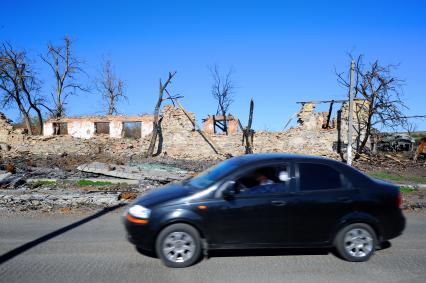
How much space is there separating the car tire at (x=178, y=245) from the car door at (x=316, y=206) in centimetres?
144

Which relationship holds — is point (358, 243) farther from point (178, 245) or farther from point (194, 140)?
point (194, 140)

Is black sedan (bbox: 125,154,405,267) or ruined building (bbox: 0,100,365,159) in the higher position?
ruined building (bbox: 0,100,365,159)

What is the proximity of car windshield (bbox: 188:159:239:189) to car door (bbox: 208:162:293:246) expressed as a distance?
0.24 m

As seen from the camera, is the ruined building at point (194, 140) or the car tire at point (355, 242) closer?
the car tire at point (355, 242)

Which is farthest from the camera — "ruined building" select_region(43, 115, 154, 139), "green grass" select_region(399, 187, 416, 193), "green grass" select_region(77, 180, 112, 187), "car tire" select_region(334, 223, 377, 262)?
"ruined building" select_region(43, 115, 154, 139)

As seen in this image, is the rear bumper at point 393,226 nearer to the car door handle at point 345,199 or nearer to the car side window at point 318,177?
the car door handle at point 345,199

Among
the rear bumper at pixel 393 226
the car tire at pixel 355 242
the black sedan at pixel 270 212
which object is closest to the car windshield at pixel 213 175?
the black sedan at pixel 270 212

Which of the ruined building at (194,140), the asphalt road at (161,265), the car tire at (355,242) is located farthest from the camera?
the ruined building at (194,140)

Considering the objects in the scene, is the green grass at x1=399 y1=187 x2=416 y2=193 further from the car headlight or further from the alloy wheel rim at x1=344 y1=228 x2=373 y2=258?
the car headlight

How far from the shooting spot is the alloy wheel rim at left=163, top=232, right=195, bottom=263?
4.96 meters

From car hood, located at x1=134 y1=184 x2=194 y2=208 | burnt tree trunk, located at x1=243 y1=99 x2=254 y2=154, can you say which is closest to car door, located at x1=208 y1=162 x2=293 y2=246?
car hood, located at x1=134 y1=184 x2=194 y2=208

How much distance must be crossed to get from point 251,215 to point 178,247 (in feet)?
3.69

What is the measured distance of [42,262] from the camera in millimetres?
5066

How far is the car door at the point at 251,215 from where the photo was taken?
5.02 metres
